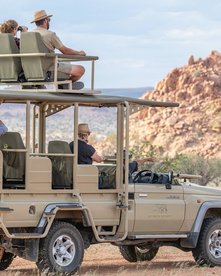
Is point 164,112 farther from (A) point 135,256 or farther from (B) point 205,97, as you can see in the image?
(A) point 135,256

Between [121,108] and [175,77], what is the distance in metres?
50.5

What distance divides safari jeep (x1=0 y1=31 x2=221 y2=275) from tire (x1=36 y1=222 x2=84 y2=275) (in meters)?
0.01

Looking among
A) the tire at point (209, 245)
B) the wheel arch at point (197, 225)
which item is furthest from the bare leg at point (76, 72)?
the tire at point (209, 245)


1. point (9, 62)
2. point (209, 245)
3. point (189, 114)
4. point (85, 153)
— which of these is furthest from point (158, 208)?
point (189, 114)

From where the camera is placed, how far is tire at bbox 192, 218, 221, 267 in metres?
15.9

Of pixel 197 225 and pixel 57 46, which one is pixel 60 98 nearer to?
pixel 57 46

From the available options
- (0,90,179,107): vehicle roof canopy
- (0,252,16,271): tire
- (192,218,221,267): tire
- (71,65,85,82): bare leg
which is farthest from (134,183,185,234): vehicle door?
(0,252,16,271): tire

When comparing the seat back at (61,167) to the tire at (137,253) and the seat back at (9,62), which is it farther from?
the tire at (137,253)

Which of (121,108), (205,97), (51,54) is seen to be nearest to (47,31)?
(51,54)

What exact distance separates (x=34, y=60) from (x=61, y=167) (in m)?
1.49

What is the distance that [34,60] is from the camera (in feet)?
47.2

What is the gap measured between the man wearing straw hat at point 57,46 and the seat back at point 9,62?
1.32 feet

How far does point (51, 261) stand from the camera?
14.0 metres

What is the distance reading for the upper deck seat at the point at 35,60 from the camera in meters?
14.3
